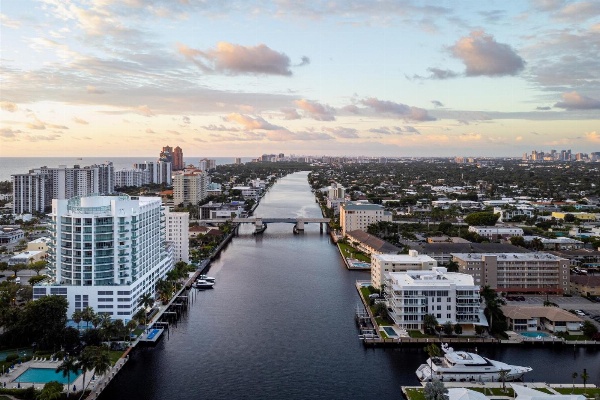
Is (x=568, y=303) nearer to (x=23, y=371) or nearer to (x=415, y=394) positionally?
(x=415, y=394)

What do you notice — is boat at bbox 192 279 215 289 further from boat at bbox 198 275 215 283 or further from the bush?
the bush

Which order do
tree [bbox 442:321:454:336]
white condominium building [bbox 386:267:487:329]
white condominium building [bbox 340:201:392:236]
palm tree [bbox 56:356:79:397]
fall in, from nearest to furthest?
palm tree [bbox 56:356:79:397], tree [bbox 442:321:454:336], white condominium building [bbox 386:267:487:329], white condominium building [bbox 340:201:392:236]

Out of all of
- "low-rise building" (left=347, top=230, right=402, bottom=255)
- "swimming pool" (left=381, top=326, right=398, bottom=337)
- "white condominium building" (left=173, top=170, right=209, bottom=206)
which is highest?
"white condominium building" (left=173, top=170, right=209, bottom=206)

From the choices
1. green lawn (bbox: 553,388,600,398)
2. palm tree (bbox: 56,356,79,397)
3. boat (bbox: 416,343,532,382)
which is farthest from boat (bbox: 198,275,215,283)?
green lawn (bbox: 553,388,600,398)

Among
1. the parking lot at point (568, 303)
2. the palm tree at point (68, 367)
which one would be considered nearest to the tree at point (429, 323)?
the parking lot at point (568, 303)

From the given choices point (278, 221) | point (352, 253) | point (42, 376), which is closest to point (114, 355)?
point (42, 376)

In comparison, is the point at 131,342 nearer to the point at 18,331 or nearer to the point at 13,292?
the point at 18,331
